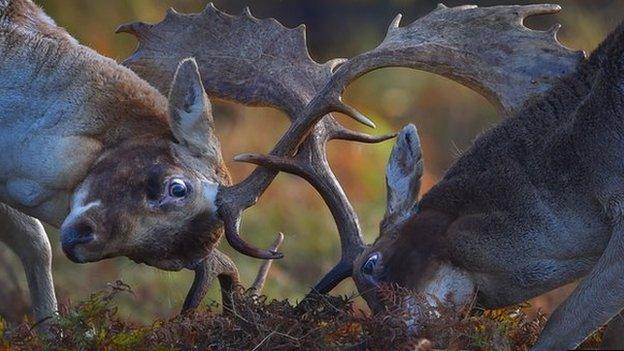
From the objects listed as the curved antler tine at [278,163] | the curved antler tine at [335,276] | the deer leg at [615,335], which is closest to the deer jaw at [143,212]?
the curved antler tine at [278,163]

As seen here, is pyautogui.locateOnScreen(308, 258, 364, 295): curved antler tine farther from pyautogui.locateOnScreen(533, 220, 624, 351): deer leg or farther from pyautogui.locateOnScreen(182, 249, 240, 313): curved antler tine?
pyautogui.locateOnScreen(533, 220, 624, 351): deer leg

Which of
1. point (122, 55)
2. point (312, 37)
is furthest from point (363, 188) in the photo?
point (312, 37)

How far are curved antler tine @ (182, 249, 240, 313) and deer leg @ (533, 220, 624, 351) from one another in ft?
6.14

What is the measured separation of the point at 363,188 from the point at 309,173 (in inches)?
355

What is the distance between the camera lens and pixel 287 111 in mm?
9375

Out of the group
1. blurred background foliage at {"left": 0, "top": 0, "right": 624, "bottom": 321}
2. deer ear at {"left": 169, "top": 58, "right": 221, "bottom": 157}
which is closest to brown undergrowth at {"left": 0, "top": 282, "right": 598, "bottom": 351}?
deer ear at {"left": 169, "top": 58, "right": 221, "bottom": 157}

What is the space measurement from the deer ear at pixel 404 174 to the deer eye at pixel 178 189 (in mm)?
1079

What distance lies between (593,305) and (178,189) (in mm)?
2250

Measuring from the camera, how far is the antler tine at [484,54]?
29.0 ft

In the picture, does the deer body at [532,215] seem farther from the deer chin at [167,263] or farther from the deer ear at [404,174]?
the deer chin at [167,263]

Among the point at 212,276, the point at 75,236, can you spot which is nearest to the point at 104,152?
the point at 75,236

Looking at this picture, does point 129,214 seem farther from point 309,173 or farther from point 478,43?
point 478,43

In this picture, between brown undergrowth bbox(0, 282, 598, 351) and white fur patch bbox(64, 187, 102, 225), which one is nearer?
brown undergrowth bbox(0, 282, 598, 351)

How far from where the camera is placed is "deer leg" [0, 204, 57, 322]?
32.7 ft
